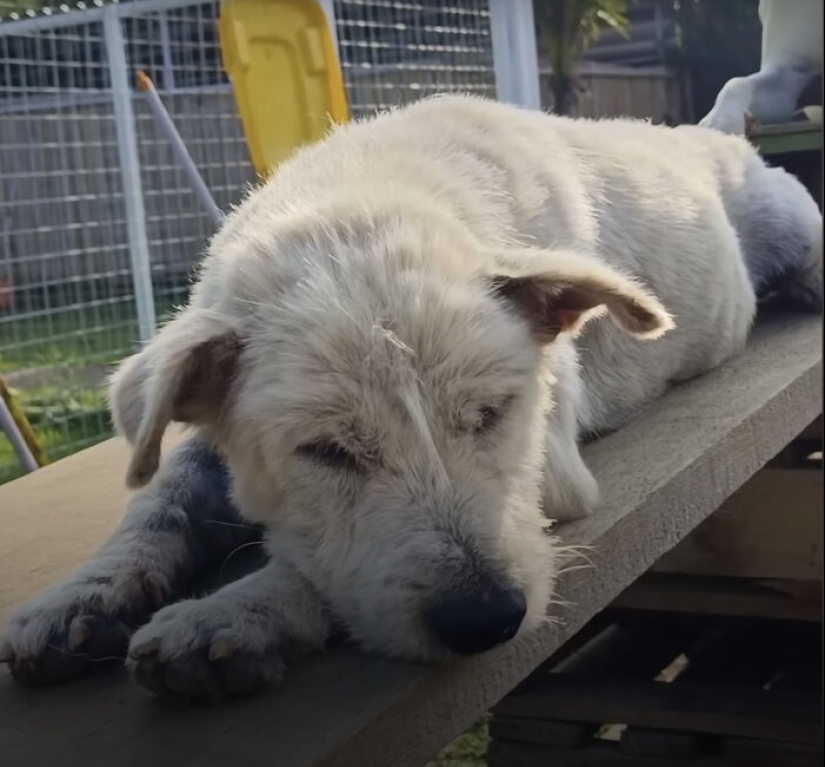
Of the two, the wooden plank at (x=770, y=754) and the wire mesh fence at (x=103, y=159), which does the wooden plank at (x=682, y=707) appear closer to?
the wooden plank at (x=770, y=754)

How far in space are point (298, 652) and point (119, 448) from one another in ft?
7.47

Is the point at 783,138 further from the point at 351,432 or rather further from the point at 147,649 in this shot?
the point at 147,649

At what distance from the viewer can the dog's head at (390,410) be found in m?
2.05

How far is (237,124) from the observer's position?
27.1 ft

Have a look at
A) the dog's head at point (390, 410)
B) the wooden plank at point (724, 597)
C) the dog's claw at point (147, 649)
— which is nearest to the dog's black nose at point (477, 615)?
the dog's head at point (390, 410)

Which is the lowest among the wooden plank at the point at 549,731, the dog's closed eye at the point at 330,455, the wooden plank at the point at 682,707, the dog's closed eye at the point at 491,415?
the wooden plank at the point at 549,731

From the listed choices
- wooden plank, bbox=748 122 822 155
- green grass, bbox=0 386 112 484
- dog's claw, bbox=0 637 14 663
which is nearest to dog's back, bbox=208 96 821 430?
dog's claw, bbox=0 637 14 663

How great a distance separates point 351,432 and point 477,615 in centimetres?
37

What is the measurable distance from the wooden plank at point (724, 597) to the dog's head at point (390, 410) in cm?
196

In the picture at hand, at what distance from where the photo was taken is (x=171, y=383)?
7.25 ft

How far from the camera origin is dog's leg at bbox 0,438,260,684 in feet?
7.25

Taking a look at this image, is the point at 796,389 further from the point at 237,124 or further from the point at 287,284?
the point at 237,124

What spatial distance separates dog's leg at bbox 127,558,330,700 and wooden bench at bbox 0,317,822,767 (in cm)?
4

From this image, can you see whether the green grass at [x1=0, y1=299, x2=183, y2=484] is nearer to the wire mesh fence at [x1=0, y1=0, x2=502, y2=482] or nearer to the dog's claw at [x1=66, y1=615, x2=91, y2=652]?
the wire mesh fence at [x1=0, y1=0, x2=502, y2=482]
